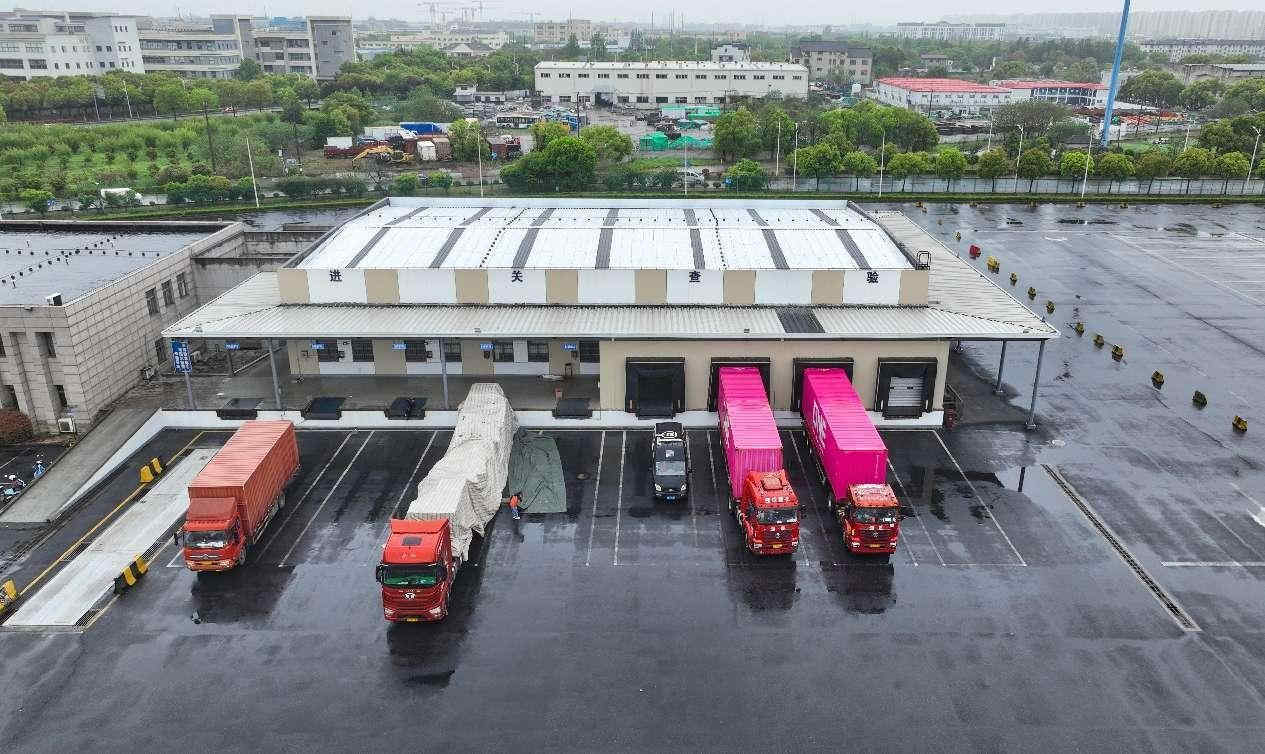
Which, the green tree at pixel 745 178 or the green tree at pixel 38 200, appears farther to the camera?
the green tree at pixel 745 178

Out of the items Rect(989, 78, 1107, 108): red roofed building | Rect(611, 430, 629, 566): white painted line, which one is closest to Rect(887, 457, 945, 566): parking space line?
Rect(611, 430, 629, 566): white painted line

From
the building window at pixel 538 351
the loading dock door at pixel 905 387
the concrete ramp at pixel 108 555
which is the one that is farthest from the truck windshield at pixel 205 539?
the loading dock door at pixel 905 387

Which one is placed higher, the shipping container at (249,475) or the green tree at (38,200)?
the green tree at (38,200)

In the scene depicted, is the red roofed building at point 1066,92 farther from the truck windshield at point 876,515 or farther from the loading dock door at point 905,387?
the truck windshield at point 876,515

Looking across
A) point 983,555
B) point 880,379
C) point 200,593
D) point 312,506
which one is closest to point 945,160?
point 880,379

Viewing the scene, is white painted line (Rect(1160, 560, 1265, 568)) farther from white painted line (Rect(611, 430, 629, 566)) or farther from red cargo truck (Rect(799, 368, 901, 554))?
white painted line (Rect(611, 430, 629, 566))

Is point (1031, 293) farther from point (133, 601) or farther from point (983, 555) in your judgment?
point (133, 601)

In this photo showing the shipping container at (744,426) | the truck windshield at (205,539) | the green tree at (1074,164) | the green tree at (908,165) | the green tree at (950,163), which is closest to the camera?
the truck windshield at (205,539)
